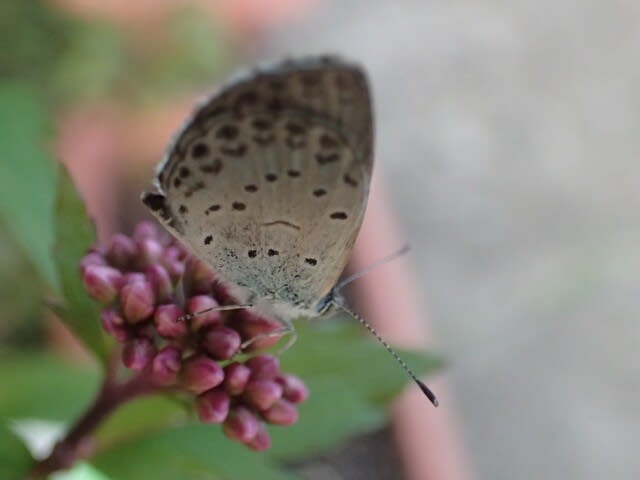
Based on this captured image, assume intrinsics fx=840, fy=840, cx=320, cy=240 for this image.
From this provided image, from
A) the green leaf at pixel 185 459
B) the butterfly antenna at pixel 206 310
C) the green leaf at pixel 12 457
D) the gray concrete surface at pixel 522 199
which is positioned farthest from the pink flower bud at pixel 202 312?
the gray concrete surface at pixel 522 199

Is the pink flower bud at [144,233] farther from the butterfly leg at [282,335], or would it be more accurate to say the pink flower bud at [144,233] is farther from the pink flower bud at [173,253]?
the butterfly leg at [282,335]

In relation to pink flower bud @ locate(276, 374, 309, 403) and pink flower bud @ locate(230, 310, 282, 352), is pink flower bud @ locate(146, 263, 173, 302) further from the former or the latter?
pink flower bud @ locate(276, 374, 309, 403)

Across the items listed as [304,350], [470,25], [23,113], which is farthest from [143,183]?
[470,25]

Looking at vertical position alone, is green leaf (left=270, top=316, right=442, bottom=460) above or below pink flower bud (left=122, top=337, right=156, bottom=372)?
below

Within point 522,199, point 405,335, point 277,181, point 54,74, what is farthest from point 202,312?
point 522,199

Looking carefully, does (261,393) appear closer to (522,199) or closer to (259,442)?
(259,442)


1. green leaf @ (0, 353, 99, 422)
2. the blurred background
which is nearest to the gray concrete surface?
the blurred background

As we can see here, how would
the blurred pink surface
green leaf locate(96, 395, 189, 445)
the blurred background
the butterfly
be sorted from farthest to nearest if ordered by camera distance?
the blurred background, the blurred pink surface, green leaf locate(96, 395, 189, 445), the butterfly

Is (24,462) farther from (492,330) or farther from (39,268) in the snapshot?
(492,330)
